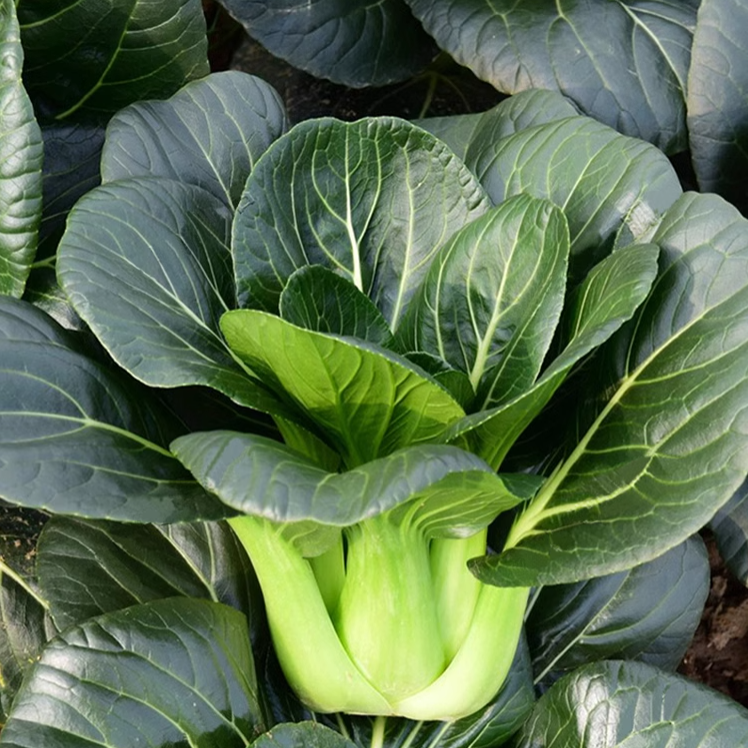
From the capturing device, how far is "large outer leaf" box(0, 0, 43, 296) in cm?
91

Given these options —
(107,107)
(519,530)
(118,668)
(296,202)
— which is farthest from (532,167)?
(118,668)

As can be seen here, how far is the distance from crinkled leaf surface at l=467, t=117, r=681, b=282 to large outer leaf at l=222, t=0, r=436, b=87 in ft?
1.12

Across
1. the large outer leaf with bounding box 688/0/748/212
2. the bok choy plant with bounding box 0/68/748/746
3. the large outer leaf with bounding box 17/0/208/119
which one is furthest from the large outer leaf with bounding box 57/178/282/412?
the large outer leaf with bounding box 688/0/748/212

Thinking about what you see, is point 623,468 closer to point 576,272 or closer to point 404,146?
point 576,272

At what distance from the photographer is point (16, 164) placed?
93 cm

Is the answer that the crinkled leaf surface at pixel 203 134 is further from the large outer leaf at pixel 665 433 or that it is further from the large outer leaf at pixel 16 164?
the large outer leaf at pixel 665 433

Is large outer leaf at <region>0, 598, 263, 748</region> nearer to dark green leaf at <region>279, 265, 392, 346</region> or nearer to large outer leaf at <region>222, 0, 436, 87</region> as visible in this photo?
dark green leaf at <region>279, 265, 392, 346</region>

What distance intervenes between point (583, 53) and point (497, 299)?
→ 1.51ft

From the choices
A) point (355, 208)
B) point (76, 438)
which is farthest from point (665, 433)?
point (76, 438)

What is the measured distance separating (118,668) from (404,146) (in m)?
0.48

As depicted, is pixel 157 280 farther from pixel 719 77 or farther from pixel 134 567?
pixel 719 77

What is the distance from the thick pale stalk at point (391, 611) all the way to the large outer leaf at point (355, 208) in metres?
0.21

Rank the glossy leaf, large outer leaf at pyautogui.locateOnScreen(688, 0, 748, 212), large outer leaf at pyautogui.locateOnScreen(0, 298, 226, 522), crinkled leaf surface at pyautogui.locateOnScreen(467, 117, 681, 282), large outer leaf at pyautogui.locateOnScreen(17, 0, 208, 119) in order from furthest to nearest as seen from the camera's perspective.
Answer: large outer leaf at pyautogui.locateOnScreen(688, 0, 748, 212) → large outer leaf at pyautogui.locateOnScreen(17, 0, 208, 119) → crinkled leaf surface at pyautogui.locateOnScreen(467, 117, 681, 282) → the glossy leaf → large outer leaf at pyautogui.locateOnScreen(0, 298, 226, 522)

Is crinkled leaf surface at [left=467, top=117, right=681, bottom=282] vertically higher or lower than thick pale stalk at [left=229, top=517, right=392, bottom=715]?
higher
